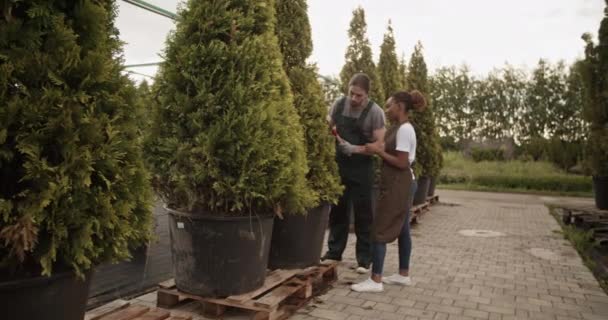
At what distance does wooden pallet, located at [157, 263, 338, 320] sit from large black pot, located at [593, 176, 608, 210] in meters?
8.02

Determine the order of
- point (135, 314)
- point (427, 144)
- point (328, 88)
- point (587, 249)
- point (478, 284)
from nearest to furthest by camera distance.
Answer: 1. point (135, 314)
2. point (478, 284)
3. point (587, 249)
4. point (427, 144)
5. point (328, 88)

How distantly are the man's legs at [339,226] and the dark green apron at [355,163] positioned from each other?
14 centimetres

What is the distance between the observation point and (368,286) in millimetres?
4531

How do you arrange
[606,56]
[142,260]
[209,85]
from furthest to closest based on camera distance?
1. [606,56]
2. [142,260]
3. [209,85]

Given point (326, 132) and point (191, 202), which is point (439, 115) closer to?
point (326, 132)

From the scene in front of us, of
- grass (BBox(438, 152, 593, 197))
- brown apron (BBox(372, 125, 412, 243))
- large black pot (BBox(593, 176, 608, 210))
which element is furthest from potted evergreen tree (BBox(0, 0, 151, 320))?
grass (BBox(438, 152, 593, 197))

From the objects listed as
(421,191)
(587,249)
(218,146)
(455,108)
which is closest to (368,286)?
(218,146)

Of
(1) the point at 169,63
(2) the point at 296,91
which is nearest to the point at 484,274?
(2) the point at 296,91

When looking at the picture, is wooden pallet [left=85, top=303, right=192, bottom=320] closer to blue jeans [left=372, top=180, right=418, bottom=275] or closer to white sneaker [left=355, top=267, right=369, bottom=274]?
blue jeans [left=372, top=180, right=418, bottom=275]

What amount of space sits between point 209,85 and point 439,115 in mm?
24699

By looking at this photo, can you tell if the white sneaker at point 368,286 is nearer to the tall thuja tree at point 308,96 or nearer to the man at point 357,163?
the man at point 357,163

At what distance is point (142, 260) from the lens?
5.26m

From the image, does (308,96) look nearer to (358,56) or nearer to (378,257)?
(378,257)

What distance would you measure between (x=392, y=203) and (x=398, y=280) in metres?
0.94
